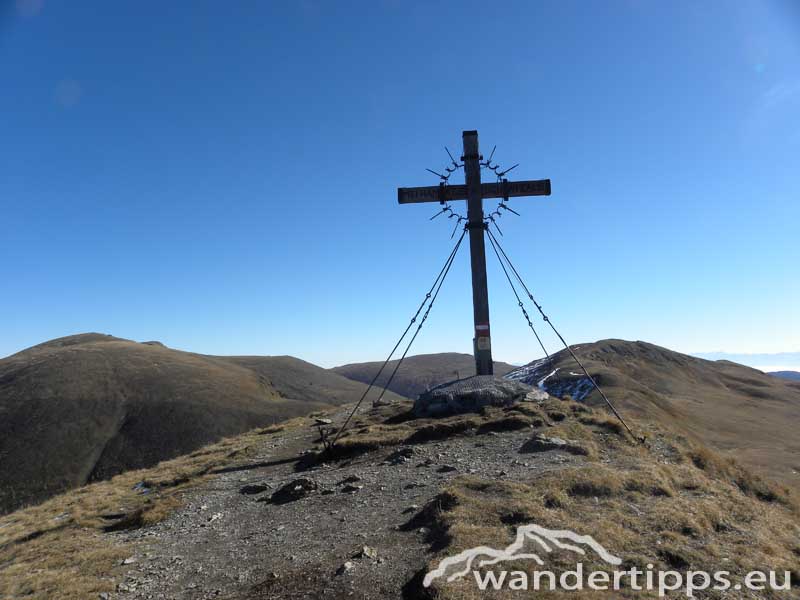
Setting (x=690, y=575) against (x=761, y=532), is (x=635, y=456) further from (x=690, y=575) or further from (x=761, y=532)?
(x=690, y=575)

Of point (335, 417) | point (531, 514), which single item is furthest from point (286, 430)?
point (531, 514)

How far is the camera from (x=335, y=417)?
27.4 meters

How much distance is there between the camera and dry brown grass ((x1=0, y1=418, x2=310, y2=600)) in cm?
835

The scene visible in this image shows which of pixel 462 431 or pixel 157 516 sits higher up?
pixel 462 431

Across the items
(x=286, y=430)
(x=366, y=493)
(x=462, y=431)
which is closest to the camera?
(x=366, y=493)

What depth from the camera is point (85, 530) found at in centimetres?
1211

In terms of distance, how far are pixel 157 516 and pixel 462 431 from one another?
935 centimetres

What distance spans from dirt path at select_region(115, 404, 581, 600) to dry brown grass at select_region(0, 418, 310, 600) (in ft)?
1.90

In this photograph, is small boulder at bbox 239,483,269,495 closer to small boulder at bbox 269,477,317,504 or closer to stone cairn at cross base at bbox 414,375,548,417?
small boulder at bbox 269,477,317,504

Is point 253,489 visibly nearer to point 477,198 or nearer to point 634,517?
point 634,517
